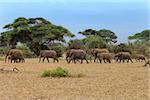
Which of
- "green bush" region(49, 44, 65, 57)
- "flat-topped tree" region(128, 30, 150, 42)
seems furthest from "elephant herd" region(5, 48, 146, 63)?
"flat-topped tree" region(128, 30, 150, 42)

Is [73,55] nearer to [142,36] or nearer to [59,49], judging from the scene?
[59,49]

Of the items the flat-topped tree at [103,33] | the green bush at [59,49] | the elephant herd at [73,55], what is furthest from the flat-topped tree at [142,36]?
the elephant herd at [73,55]

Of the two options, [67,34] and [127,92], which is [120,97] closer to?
[127,92]

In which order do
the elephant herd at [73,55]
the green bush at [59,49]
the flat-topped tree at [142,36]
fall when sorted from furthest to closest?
the flat-topped tree at [142,36], the green bush at [59,49], the elephant herd at [73,55]

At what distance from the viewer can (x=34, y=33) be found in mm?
45156

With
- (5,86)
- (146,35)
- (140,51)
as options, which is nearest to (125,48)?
(140,51)

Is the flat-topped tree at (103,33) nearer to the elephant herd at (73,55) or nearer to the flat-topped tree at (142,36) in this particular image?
the flat-topped tree at (142,36)

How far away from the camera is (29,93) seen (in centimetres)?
1027

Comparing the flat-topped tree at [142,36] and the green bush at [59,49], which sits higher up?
the flat-topped tree at [142,36]

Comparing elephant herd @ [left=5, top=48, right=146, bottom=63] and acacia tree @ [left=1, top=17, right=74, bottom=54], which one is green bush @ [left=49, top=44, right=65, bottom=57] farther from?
elephant herd @ [left=5, top=48, right=146, bottom=63]

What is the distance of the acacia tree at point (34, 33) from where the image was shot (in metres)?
44.7

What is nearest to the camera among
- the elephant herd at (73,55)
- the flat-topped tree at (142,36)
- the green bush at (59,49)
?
the elephant herd at (73,55)

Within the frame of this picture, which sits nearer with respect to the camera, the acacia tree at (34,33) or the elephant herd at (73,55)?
the elephant herd at (73,55)

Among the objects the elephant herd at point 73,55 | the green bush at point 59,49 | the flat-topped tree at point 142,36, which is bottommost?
the elephant herd at point 73,55
